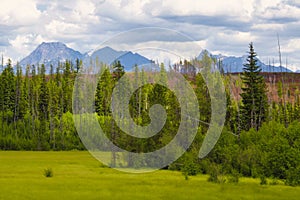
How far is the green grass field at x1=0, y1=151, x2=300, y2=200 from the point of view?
117 ft

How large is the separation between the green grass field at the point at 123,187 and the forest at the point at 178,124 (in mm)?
2603

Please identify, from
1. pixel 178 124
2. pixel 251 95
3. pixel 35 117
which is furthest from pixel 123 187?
pixel 35 117

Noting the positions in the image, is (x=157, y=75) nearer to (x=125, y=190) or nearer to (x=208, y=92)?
(x=208, y=92)

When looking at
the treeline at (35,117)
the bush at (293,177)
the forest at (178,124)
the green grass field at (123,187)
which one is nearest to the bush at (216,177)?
the forest at (178,124)

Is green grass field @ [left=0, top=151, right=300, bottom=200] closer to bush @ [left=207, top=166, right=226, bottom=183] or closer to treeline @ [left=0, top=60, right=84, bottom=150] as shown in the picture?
bush @ [left=207, top=166, right=226, bottom=183]

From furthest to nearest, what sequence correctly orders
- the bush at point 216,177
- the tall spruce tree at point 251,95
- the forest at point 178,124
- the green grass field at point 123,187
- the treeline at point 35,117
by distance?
the treeline at point 35,117 < the tall spruce tree at point 251,95 < the forest at point 178,124 < the bush at point 216,177 < the green grass field at point 123,187

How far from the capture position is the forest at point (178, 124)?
46469 mm

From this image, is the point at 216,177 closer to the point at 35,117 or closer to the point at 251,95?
the point at 251,95

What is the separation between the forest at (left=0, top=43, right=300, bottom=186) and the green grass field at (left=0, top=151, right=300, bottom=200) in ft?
8.54

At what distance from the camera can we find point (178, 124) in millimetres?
56312

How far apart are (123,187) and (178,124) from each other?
18.1 meters

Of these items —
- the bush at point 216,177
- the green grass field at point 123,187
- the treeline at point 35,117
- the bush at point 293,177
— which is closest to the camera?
the green grass field at point 123,187

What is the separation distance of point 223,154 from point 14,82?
76.0m

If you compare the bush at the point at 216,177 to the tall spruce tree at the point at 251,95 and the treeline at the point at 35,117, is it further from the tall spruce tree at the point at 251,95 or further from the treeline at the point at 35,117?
the treeline at the point at 35,117
